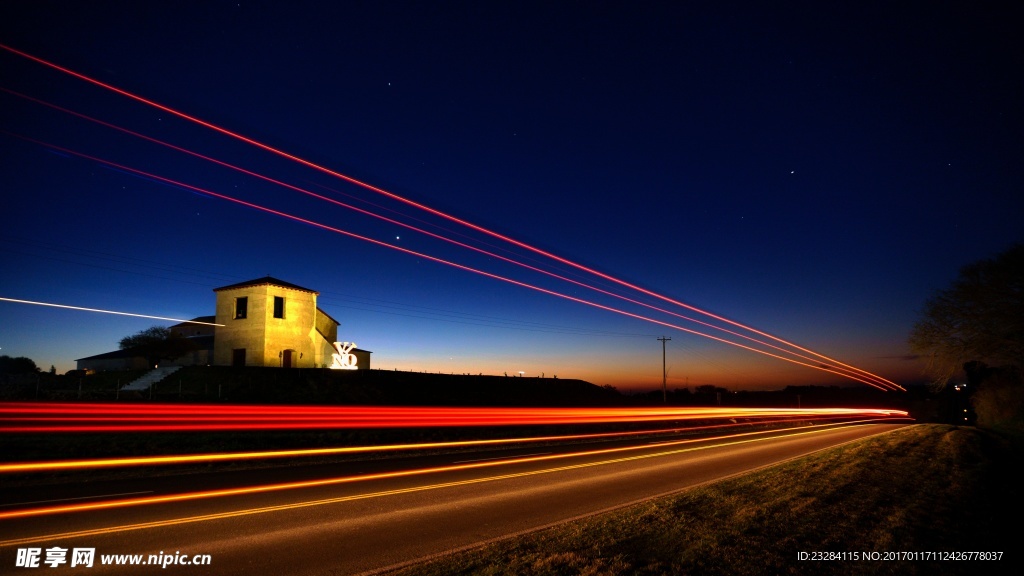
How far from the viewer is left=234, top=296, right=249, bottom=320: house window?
47812 mm

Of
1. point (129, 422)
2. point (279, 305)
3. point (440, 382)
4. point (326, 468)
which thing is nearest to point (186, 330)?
point (279, 305)

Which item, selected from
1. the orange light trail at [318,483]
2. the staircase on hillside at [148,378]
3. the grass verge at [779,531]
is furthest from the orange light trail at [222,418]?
the grass verge at [779,531]

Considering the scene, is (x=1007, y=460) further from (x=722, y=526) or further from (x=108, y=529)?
(x=108, y=529)

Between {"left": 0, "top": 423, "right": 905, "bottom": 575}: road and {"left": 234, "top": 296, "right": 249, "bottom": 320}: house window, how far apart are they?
119ft

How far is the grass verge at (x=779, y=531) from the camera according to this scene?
21.3 feet

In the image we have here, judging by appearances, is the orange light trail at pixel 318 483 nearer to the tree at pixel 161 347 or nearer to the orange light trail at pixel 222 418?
the orange light trail at pixel 222 418

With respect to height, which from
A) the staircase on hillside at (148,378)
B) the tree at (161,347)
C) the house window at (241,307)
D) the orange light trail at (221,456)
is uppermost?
the house window at (241,307)

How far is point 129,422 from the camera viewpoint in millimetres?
23547

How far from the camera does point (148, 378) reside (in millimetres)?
42531

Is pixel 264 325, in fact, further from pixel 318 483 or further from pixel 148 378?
pixel 318 483

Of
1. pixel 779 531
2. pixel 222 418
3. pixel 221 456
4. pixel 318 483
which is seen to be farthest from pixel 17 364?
pixel 779 531

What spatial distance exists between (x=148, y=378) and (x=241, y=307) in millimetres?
8727

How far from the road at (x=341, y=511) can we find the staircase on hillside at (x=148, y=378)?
109 ft

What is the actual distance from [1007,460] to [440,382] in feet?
143
